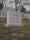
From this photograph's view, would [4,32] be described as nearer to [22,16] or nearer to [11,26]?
[11,26]

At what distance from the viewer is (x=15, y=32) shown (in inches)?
23.0

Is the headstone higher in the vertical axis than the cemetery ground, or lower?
higher

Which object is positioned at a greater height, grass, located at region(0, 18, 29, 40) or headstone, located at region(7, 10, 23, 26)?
headstone, located at region(7, 10, 23, 26)

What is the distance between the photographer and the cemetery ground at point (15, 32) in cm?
58

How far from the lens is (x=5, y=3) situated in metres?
0.61

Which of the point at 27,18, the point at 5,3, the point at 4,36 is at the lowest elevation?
the point at 4,36

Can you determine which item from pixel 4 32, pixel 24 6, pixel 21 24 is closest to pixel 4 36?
pixel 4 32

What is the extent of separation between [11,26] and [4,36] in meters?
0.08

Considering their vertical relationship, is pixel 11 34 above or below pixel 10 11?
below

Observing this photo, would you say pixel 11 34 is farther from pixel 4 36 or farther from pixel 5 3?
pixel 5 3

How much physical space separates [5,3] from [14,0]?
7 centimetres

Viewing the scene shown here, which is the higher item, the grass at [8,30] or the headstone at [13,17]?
the headstone at [13,17]

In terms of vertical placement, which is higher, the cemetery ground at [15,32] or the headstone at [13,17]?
the headstone at [13,17]

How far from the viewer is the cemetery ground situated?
0.58 meters
